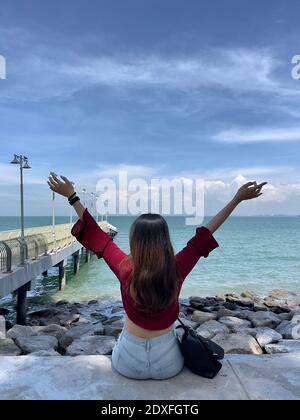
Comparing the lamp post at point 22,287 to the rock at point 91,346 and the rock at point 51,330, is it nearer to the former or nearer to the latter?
the rock at point 51,330

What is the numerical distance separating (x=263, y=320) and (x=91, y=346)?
6014 mm

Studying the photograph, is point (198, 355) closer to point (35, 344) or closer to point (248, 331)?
point (35, 344)

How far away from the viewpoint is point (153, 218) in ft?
10.3

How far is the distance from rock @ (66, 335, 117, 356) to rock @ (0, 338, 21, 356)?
102 centimetres

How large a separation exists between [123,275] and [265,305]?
17.1m

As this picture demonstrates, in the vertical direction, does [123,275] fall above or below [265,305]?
above

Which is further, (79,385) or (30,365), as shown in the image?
(30,365)

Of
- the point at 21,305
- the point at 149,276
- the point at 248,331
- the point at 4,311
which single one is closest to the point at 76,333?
the point at 248,331

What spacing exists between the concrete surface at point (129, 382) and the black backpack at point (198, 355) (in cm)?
6

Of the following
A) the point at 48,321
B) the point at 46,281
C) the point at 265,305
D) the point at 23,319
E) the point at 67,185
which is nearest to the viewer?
the point at 67,185

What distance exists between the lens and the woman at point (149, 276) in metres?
3.07

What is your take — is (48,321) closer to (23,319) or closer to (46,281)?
(23,319)
